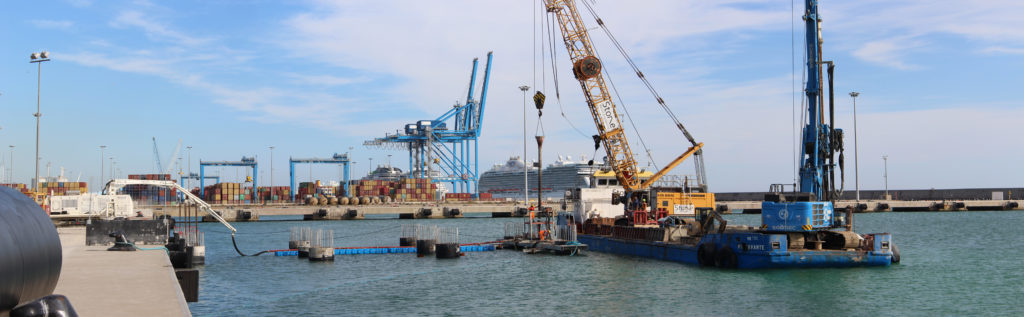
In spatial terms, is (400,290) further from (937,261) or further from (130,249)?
(937,261)

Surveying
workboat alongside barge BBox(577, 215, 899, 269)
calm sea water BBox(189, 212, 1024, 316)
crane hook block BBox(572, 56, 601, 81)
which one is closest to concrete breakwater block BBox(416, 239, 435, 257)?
calm sea water BBox(189, 212, 1024, 316)

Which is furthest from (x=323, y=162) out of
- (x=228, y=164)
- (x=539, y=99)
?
(x=539, y=99)

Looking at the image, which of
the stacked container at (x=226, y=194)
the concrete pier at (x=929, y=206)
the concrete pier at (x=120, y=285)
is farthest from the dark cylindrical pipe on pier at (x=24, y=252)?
the stacked container at (x=226, y=194)

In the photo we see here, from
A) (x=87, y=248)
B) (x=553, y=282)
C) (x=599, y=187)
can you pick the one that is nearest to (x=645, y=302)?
(x=553, y=282)

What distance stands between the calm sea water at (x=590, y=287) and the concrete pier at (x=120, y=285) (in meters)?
3.07

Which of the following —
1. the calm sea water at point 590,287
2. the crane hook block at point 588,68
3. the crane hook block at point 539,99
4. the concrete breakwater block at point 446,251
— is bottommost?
the calm sea water at point 590,287

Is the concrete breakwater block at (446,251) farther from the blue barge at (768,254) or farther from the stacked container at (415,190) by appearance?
the stacked container at (415,190)

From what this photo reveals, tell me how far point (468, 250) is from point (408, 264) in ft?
30.9

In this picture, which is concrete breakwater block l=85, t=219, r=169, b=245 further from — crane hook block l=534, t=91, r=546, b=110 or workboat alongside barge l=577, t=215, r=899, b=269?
crane hook block l=534, t=91, r=546, b=110

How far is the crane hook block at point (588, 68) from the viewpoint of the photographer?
58.9 m

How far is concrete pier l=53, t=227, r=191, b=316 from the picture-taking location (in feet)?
55.1

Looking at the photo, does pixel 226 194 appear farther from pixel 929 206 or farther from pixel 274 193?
pixel 929 206

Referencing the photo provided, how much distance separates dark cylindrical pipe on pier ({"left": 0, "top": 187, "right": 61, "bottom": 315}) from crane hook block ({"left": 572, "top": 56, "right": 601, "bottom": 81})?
4676 cm

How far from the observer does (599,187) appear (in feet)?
201
